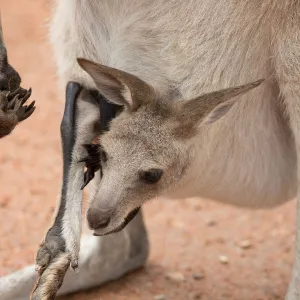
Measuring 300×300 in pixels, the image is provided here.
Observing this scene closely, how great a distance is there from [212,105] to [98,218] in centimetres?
37

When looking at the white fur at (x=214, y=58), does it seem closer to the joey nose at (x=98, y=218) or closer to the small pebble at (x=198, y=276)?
the joey nose at (x=98, y=218)

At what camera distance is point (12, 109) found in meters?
2.24

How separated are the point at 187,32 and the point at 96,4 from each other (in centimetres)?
26

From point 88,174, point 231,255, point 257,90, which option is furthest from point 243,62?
point 231,255

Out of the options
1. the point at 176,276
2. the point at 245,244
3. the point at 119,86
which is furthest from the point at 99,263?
the point at 119,86

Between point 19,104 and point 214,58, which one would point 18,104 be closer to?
point 19,104

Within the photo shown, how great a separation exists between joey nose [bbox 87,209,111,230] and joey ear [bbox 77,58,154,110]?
0.88ft

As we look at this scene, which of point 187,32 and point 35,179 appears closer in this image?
point 187,32

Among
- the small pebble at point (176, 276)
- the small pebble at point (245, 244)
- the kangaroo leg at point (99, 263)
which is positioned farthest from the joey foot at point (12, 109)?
the small pebble at point (245, 244)

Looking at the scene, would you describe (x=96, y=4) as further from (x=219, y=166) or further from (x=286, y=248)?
(x=286, y=248)

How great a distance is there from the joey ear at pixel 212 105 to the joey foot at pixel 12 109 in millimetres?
402

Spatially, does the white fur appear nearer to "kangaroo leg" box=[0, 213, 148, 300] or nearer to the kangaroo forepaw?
the kangaroo forepaw

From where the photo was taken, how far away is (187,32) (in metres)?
2.23

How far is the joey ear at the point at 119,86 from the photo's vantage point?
211cm
